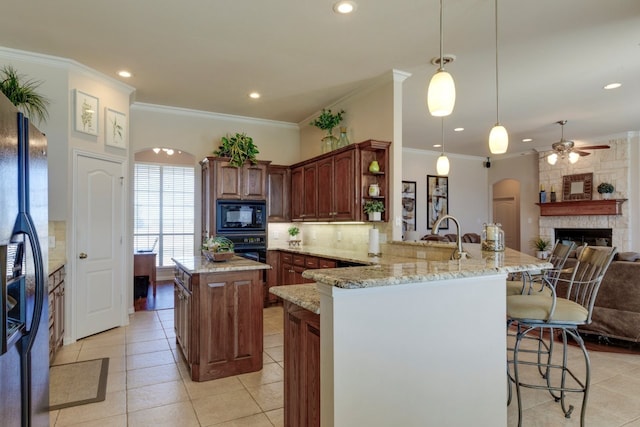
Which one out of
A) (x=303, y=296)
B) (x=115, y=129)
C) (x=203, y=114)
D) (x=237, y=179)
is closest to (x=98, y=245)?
(x=115, y=129)

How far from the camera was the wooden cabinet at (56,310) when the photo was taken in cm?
334

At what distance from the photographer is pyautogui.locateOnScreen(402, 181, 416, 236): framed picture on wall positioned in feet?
28.5

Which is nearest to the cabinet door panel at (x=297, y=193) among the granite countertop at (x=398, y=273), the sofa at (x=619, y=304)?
the sofa at (x=619, y=304)

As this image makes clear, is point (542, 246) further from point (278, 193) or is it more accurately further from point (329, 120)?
point (278, 193)

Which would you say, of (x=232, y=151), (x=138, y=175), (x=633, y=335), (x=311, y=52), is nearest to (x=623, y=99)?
(x=633, y=335)

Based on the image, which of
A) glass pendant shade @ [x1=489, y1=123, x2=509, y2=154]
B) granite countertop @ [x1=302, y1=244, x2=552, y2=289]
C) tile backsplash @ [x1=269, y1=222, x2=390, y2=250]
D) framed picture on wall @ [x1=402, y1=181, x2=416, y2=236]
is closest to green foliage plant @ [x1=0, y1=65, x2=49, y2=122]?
tile backsplash @ [x1=269, y1=222, x2=390, y2=250]

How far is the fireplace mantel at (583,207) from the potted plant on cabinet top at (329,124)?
225 inches

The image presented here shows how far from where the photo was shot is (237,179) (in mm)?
5621

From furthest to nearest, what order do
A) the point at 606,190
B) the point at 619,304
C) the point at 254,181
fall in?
the point at 606,190 → the point at 254,181 → the point at 619,304

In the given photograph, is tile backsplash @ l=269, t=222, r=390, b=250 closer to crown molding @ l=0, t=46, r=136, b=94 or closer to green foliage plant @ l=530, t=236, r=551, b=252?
crown molding @ l=0, t=46, r=136, b=94

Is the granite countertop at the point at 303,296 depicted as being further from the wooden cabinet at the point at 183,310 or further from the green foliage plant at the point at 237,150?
the green foliage plant at the point at 237,150

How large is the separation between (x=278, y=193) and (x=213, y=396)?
3764mm

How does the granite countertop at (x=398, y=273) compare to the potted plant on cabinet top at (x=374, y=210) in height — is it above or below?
below

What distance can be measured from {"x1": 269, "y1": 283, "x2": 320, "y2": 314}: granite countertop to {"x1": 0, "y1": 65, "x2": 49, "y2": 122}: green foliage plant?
10.7 feet
